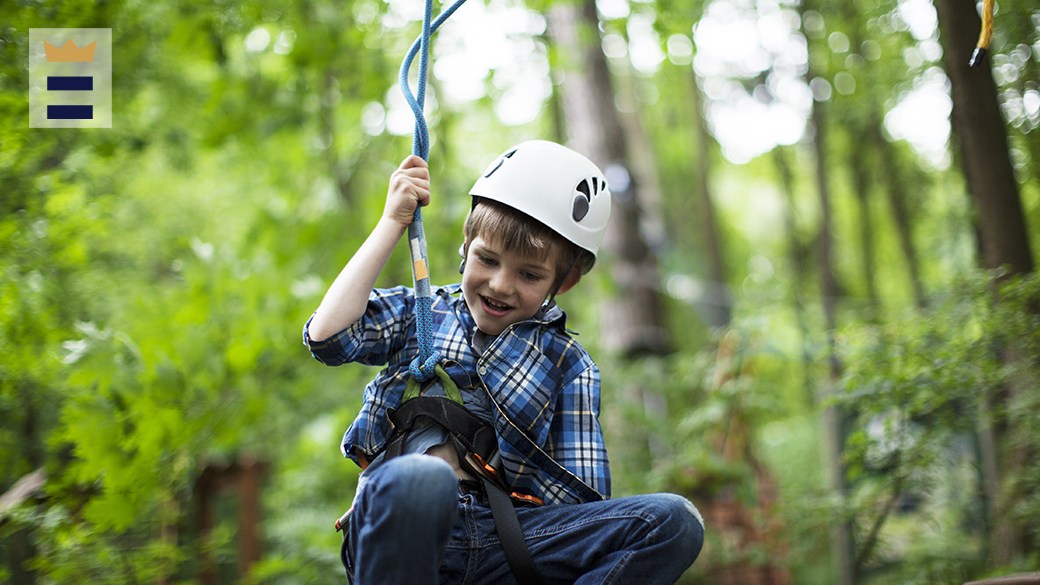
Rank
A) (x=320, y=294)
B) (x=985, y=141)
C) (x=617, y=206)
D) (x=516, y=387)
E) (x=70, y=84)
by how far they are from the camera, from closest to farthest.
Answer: (x=516, y=387) < (x=985, y=141) < (x=70, y=84) < (x=320, y=294) < (x=617, y=206)

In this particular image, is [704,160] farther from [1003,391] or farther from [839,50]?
[1003,391]

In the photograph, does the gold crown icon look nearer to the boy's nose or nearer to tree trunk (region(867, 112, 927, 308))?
the boy's nose

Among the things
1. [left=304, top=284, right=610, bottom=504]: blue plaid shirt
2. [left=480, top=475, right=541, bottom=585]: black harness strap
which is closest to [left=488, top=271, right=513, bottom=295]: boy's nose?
[left=304, top=284, right=610, bottom=504]: blue plaid shirt

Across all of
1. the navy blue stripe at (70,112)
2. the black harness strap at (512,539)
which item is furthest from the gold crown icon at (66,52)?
the black harness strap at (512,539)

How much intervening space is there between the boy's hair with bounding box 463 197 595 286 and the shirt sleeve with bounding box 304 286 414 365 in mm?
273

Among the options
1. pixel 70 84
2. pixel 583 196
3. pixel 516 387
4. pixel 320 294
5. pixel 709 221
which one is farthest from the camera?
pixel 709 221

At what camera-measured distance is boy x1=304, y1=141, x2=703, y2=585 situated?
2117 mm

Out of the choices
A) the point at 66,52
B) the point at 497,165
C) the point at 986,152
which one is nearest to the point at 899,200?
the point at 986,152

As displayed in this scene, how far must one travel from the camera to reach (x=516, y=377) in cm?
226

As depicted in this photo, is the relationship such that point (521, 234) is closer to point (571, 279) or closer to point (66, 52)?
point (571, 279)

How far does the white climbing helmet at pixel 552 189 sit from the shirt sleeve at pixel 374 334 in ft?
1.25

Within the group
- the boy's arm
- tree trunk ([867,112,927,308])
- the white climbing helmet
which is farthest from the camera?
tree trunk ([867,112,927,308])

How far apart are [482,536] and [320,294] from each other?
309 centimetres

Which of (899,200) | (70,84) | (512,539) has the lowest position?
(512,539)
